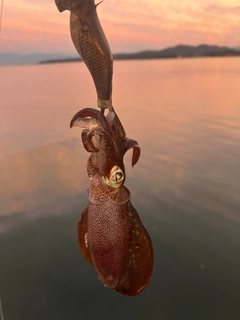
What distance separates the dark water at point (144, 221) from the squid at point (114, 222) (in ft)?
6.49

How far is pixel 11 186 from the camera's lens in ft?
15.8

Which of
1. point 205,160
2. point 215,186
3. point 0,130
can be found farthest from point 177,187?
point 0,130

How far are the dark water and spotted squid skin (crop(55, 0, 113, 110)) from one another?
2.49m

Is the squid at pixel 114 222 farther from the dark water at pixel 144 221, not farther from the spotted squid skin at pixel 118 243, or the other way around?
the dark water at pixel 144 221

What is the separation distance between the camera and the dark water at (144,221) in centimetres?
303

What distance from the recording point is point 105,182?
1066 millimetres

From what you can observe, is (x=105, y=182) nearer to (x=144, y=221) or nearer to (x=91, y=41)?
(x=91, y=41)

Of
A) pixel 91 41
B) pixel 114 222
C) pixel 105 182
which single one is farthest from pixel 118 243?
pixel 91 41

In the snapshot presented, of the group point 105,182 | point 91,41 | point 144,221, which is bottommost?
point 144,221

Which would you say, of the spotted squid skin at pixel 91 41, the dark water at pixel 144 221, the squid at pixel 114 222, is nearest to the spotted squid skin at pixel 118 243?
the squid at pixel 114 222

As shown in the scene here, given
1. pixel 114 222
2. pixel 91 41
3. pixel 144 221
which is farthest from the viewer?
pixel 144 221

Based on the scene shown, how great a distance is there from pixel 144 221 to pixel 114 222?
10.0ft

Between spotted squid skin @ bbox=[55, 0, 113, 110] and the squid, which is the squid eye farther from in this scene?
spotted squid skin @ bbox=[55, 0, 113, 110]

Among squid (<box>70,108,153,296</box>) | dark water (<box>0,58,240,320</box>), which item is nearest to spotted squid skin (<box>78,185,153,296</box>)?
squid (<box>70,108,153,296</box>)
